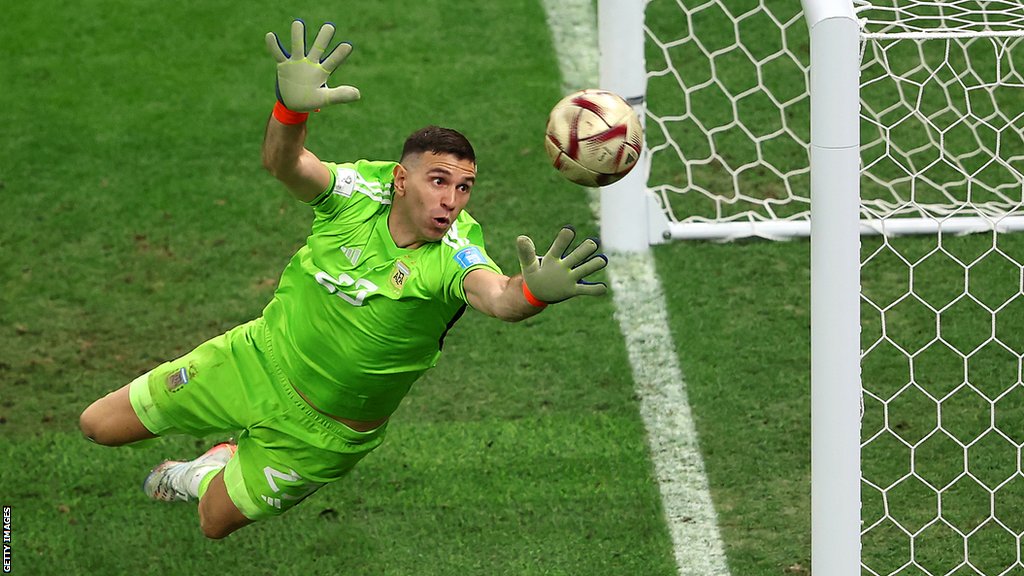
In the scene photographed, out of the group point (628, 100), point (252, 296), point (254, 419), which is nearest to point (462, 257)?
point (254, 419)

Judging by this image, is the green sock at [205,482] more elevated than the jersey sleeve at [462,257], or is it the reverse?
the jersey sleeve at [462,257]

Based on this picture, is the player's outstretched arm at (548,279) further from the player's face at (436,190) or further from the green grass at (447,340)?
the green grass at (447,340)

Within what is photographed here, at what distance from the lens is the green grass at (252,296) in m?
5.59

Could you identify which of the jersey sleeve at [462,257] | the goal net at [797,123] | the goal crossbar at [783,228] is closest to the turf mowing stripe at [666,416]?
the goal crossbar at [783,228]

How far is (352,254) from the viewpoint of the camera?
4824 mm

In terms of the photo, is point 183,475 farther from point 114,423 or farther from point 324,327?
point 324,327

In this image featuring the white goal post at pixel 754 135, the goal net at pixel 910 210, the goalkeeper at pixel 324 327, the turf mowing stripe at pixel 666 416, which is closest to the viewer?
the goalkeeper at pixel 324 327

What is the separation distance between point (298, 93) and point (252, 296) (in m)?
2.66

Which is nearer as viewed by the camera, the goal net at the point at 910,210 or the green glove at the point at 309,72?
the green glove at the point at 309,72

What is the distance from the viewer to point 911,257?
277 inches

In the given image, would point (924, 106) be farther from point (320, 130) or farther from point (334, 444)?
point (334, 444)

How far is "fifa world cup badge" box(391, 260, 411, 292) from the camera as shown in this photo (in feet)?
15.4

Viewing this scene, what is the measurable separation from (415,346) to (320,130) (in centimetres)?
334

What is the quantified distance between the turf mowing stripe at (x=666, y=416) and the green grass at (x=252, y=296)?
0.08m
